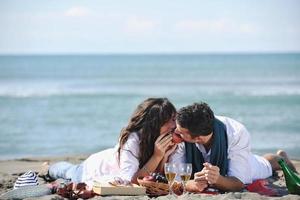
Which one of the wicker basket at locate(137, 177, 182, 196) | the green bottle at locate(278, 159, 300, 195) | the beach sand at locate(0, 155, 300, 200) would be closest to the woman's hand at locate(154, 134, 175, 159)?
the wicker basket at locate(137, 177, 182, 196)

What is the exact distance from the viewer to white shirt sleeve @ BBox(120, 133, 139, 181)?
7.12 m

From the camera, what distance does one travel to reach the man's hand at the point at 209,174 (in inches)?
263

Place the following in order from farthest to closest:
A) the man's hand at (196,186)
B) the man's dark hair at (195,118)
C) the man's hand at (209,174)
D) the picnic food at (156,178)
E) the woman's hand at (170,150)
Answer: the woman's hand at (170,150), the picnic food at (156,178), the man's hand at (196,186), the man's hand at (209,174), the man's dark hair at (195,118)

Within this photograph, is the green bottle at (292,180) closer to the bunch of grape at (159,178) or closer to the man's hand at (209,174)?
the man's hand at (209,174)

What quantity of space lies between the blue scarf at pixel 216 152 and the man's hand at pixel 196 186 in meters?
0.31

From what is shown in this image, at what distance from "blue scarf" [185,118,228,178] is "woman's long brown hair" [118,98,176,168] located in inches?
14.3

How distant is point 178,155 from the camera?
23.8 feet

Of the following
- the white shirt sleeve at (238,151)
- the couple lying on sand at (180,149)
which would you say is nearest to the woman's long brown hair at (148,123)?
the couple lying on sand at (180,149)

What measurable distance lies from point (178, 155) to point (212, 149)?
0.45 m

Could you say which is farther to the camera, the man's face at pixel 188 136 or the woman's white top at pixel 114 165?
the woman's white top at pixel 114 165

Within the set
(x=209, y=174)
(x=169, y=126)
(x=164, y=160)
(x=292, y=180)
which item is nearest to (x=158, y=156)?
(x=164, y=160)

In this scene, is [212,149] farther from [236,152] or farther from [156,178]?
[156,178]

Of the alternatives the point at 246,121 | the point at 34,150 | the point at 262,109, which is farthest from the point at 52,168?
the point at 262,109

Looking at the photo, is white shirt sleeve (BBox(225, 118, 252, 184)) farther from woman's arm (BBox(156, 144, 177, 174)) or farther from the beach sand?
woman's arm (BBox(156, 144, 177, 174))
